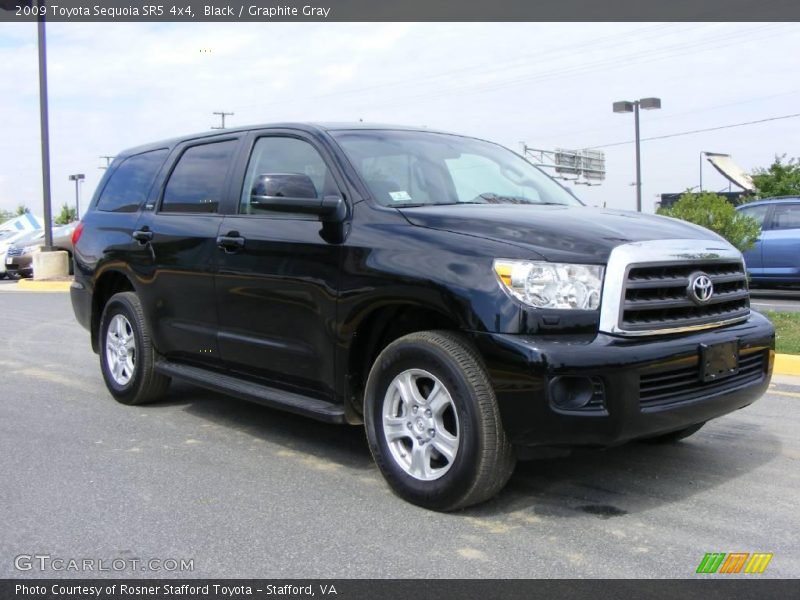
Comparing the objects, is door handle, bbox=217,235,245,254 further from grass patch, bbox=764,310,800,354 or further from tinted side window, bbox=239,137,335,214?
grass patch, bbox=764,310,800,354

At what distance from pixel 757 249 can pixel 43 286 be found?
47.9 ft

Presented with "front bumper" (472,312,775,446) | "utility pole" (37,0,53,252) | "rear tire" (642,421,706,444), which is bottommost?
"rear tire" (642,421,706,444)

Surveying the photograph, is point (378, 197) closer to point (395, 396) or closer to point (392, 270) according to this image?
point (392, 270)

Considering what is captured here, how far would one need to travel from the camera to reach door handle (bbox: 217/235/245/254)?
15.3 ft

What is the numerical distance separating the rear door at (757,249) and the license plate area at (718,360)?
10.5 meters

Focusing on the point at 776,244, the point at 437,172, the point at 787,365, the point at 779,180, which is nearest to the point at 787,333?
the point at 787,365

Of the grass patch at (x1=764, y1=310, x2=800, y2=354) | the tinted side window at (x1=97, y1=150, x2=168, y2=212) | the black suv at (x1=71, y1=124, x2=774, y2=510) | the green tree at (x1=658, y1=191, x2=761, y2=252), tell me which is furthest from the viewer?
the green tree at (x1=658, y1=191, x2=761, y2=252)

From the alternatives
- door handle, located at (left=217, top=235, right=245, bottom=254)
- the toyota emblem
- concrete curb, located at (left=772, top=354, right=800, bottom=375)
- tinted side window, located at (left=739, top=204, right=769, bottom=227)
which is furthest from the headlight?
tinted side window, located at (left=739, top=204, right=769, bottom=227)

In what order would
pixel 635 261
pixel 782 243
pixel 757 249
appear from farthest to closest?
pixel 757 249, pixel 782 243, pixel 635 261

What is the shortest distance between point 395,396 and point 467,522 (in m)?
0.67

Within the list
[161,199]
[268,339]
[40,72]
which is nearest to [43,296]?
[40,72]

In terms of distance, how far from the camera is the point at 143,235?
5.55 meters

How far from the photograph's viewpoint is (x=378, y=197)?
4.15 meters

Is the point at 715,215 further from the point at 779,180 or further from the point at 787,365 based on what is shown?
the point at 779,180
